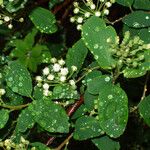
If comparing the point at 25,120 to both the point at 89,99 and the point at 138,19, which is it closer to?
the point at 89,99

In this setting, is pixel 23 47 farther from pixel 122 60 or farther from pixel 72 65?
pixel 122 60

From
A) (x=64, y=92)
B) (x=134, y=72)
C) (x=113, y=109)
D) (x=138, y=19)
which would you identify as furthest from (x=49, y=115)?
(x=138, y=19)

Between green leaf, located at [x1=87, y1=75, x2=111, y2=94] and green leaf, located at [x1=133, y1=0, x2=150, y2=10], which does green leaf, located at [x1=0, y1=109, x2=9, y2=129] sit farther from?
green leaf, located at [x1=133, y1=0, x2=150, y2=10]

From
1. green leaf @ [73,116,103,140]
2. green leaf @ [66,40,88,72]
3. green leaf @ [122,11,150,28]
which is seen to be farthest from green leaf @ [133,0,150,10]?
green leaf @ [73,116,103,140]

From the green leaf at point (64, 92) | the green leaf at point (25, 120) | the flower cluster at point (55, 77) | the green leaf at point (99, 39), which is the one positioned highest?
the green leaf at point (99, 39)

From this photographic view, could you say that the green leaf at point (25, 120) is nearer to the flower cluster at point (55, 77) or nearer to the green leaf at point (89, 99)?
the flower cluster at point (55, 77)

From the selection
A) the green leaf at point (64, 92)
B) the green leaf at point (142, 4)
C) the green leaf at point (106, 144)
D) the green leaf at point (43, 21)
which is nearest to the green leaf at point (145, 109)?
the green leaf at point (106, 144)

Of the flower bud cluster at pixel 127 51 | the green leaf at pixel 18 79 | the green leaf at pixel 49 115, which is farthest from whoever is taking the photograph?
the green leaf at pixel 18 79
